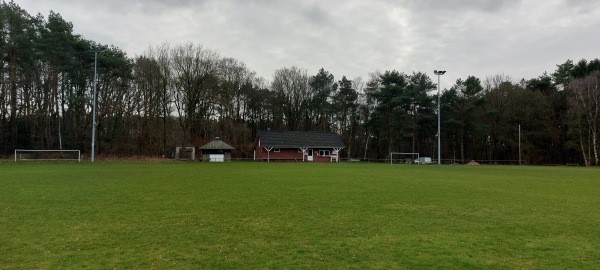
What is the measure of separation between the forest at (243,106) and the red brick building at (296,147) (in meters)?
4.71

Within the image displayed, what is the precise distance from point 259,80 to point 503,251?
63958 millimetres

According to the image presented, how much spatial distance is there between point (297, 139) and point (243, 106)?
13.8 metres

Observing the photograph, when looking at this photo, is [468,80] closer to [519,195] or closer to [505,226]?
[519,195]

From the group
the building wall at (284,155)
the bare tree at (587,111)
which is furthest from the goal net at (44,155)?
the bare tree at (587,111)

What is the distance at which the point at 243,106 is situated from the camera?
6719 cm

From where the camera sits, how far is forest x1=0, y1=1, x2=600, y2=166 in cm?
4519

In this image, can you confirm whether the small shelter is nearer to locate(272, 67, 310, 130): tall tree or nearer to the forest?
the forest

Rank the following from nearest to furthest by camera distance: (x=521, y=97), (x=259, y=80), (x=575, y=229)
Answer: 1. (x=575, y=229)
2. (x=521, y=97)
3. (x=259, y=80)

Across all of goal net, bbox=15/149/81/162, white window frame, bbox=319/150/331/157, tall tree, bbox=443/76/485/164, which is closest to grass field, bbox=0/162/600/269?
goal net, bbox=15/149/81/162

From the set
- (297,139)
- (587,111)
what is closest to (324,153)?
(297,139)

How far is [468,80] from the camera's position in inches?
2483

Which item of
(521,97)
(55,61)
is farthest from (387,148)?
(55,61)

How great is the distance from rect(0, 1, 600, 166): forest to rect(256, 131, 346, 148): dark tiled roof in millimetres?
5061

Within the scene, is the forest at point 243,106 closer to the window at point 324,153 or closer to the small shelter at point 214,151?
the small shelter at point 214,151
